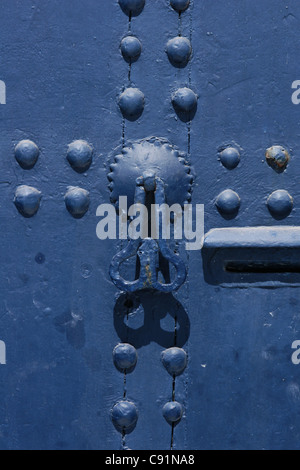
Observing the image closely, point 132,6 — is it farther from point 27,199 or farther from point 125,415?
point 125,415

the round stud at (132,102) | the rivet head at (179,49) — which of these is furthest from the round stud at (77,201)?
the rivet head at (179,49)

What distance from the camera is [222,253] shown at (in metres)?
0.92

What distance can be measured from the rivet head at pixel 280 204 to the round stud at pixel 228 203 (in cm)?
5

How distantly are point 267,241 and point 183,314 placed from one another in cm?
17

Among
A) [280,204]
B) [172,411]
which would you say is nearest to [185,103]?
[280,204]

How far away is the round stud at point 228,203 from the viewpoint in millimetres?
908

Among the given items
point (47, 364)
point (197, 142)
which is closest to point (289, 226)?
point (197, 142)

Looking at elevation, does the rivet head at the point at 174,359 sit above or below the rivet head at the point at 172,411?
above

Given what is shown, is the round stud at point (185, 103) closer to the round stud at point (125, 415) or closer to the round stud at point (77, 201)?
the round stud at point (77, 201)

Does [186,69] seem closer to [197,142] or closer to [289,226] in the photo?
[197,142]

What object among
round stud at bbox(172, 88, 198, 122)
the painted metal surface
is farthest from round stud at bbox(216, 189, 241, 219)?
round stud at bbox(172, 88, 198, 122)

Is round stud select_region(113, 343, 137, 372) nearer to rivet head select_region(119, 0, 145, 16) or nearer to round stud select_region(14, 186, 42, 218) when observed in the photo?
round stud select_region(14, 186, 42, 218)

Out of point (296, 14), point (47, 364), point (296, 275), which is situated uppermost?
point (296, 14)

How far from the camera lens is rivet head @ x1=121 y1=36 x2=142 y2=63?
34.9 inches
